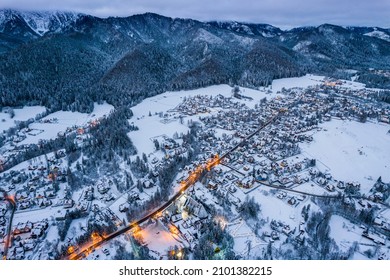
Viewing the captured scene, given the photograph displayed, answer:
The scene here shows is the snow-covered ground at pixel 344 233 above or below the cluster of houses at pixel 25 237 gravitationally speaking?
above

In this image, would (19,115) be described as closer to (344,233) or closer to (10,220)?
(10,220)

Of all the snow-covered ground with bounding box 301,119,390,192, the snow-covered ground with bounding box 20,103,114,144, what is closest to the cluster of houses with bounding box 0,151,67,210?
the snow-covered ground with bounding box 20,103,114,144

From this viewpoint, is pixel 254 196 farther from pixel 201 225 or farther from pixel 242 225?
pixel 201 225

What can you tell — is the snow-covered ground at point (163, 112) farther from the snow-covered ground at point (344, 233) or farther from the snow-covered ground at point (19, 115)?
the snow-covered ground at point (19, 115)

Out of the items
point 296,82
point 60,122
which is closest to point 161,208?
point 60,122

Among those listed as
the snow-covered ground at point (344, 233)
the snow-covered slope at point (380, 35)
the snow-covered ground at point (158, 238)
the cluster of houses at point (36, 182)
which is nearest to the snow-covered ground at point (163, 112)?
the cluster of houses at point (36, 182)
